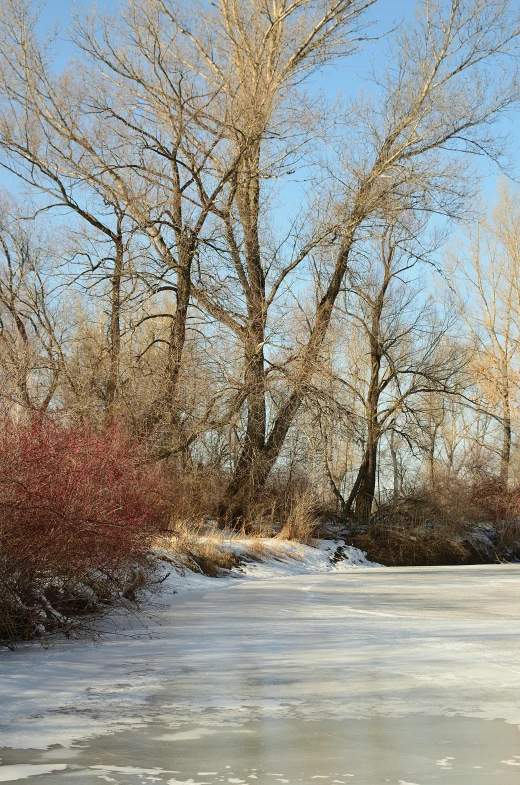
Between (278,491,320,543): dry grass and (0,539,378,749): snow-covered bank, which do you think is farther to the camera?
(278,491,320,543): dry grass

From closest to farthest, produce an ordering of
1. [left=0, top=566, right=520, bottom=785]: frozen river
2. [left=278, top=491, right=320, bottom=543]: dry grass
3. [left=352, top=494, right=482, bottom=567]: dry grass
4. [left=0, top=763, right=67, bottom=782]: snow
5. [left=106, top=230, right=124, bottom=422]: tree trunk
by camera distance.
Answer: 1. [left=0, top=763, right=67, bottom=782]: snow
2. [left=0, top=566, right=520, bottom=785]: frozen river
3. [left=106, top=230, right=124, bottom=422]: tree trunk
4. [left=278, top=491, right=320, bottom=543]: dry grass
5. [left=352, top=494, right=482, bottom=567]: dry grass

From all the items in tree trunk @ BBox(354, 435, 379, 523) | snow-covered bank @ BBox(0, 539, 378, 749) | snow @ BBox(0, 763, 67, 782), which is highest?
tree trunk @ BBox(354, 435, 379, 523)

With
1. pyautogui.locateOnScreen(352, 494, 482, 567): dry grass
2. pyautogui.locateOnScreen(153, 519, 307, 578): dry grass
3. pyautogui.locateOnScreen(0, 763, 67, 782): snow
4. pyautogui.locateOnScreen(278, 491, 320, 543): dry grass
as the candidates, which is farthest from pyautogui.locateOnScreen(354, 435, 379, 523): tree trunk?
pyautogui.locateOnScreen(0, 763, 67, 782): snow

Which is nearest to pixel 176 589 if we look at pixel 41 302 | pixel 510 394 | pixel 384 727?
pixel 384 727

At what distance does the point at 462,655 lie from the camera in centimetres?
594

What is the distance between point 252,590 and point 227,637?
398 centimetres

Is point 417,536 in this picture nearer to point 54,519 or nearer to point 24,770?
point 54,519

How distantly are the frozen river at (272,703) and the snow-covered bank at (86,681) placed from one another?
14mm

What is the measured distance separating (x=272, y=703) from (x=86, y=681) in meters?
1.27

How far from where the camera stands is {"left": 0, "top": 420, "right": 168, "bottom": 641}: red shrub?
19.3ft

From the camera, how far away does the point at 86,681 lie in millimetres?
5109

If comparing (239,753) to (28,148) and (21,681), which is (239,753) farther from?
(28,148)

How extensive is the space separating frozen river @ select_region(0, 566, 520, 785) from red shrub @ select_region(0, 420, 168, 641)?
1.64ft

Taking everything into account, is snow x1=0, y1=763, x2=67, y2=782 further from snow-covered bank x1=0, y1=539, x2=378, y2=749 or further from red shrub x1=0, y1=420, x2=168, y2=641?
red shrub x1=0, y1=420, x2=168, y2=641
